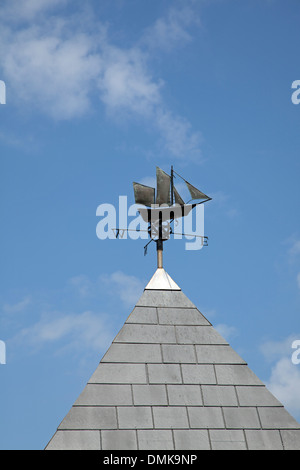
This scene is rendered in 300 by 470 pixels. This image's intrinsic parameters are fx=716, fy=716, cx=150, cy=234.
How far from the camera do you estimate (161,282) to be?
17.6 meters

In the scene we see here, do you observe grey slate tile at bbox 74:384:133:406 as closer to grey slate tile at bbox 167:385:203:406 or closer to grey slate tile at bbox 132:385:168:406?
grey slate tile at bbox 132:385:168:406

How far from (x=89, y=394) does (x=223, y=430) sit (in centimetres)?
296

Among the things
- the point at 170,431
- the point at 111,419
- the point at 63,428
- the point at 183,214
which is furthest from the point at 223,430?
the point at 183,214

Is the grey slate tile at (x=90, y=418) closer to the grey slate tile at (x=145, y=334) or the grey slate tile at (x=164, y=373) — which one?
the grey slate tile at (x=164, y=373)

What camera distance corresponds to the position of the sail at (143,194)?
18484 mm

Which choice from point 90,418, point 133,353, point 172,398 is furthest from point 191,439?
point 133,353

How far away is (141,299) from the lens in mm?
17141

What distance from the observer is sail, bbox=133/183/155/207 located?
60.6 ft

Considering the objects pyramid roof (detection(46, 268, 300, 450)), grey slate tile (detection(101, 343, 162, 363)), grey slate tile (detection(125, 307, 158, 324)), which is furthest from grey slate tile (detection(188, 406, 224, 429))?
grey slate tile (detection(125, 307, 158, 324))

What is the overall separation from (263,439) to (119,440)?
10.2 feet
